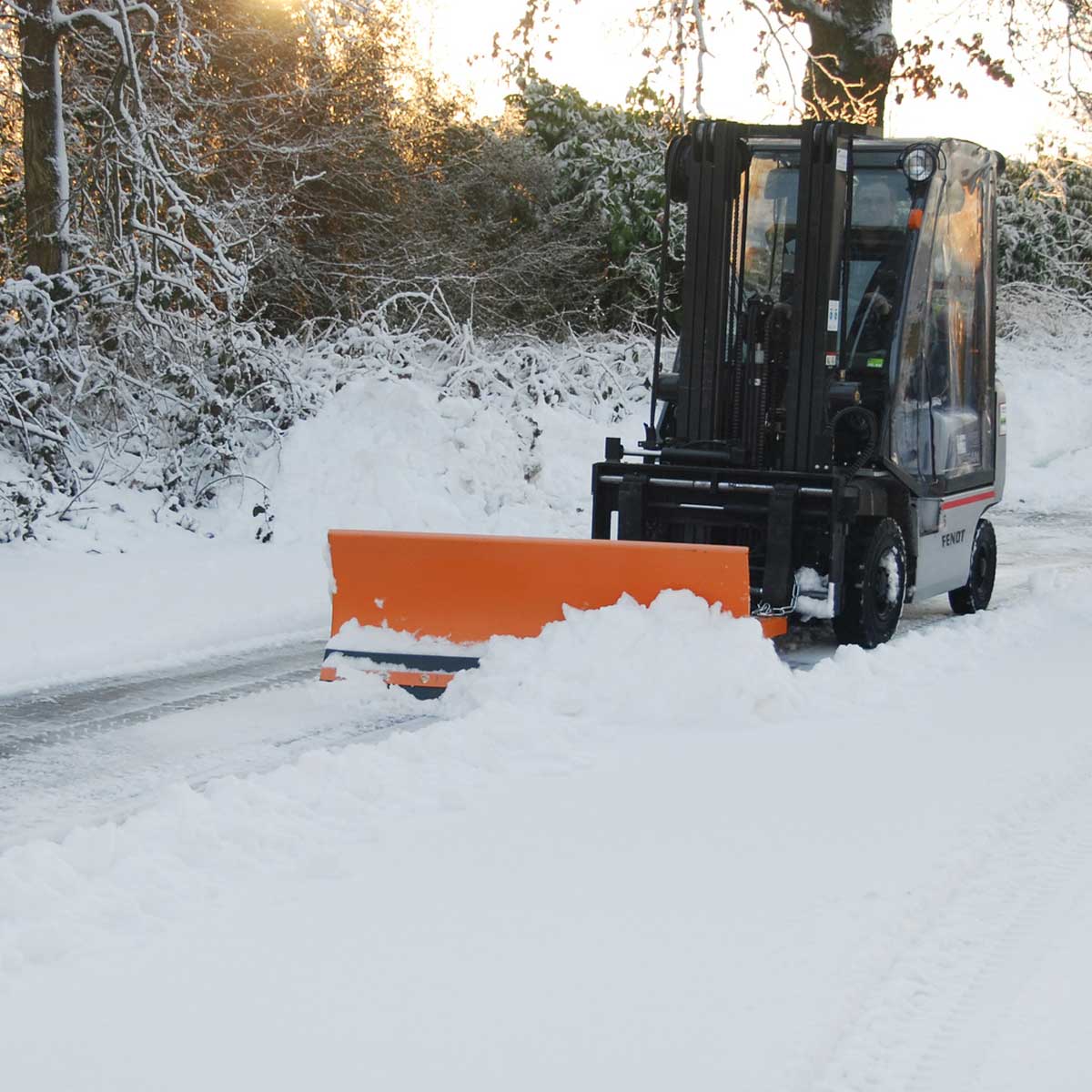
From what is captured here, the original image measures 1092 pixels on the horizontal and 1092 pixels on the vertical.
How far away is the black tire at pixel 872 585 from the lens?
297 inches

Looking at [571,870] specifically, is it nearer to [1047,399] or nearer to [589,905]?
[589,905]

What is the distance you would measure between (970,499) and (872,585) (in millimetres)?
1641

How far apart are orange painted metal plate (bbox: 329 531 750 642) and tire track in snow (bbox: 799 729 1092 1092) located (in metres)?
1.97

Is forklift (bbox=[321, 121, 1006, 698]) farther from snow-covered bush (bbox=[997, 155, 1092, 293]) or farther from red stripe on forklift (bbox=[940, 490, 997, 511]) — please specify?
snow-covered bush (bbox=[997, 155, 1092, 293])

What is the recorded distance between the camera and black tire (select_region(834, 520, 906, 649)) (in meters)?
7.54

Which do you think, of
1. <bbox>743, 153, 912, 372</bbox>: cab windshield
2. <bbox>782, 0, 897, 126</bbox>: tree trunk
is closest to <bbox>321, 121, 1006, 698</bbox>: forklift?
<bbox>743, 153, 912, 372</bbox>: cab windshield

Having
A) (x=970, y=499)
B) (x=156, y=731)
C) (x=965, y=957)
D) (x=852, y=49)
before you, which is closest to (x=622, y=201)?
(x=852, y=49)

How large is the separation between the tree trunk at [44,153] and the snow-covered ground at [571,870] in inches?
187

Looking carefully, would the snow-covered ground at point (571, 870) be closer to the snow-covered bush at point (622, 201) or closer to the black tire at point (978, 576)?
the black tire at point (978, 576)

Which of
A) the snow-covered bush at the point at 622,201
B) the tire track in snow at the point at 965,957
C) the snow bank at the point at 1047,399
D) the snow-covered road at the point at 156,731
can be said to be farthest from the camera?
the snow-covered bush at the point at 622,201

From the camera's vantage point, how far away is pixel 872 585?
7.57m

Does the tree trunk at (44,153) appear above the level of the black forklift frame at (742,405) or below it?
above

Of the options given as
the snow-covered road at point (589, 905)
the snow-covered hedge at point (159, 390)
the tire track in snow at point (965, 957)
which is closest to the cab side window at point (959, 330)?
the snow-covered road at point (589, 905)

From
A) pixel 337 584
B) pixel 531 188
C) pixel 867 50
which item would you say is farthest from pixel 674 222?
pixel 337 584
